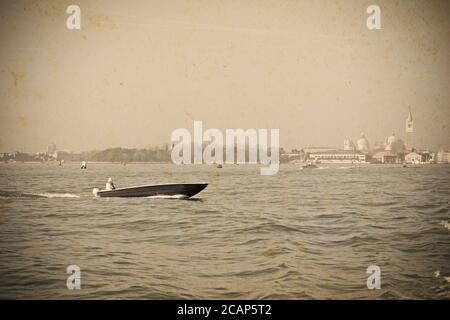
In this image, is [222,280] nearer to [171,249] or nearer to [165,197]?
[171,249]

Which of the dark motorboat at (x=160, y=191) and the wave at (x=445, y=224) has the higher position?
the dark motorboat at (x=160, y=191)

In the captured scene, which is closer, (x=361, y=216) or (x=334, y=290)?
(x=334, y=290)

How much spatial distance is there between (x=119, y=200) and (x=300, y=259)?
12.7 m

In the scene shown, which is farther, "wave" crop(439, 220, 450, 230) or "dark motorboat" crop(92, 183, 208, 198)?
"dark motorboat" crop(92, 183, 208, 198)

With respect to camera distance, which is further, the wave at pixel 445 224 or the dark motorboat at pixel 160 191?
the dark motorboat at pixel 160 191

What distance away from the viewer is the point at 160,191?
19.2 metres

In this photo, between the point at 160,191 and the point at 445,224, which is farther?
the point at 160,191

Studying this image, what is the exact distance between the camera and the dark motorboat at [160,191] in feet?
62.6

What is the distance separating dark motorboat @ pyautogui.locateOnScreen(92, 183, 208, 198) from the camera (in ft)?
62.6

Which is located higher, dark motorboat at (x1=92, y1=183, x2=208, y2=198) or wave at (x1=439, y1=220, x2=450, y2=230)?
dark motorboat at (x1=92, y1=183, x2=208, y2=198)

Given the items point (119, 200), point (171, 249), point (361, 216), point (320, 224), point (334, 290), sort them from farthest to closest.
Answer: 1. point (119, 200)
2. point (361, 216)
3. point (320, 224)
4. point (171, 249)
5. point (334, 290)

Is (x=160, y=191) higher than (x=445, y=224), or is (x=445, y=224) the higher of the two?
(x=160, y=191)

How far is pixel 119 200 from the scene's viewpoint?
64.0 feet
